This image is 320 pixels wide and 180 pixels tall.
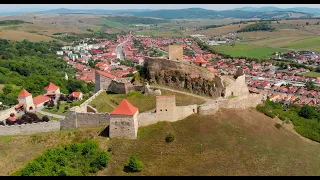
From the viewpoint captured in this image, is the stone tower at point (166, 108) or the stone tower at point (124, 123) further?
the stone tower at point (166, 108)

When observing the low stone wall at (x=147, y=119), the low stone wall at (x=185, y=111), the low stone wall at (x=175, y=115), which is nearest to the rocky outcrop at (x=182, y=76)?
the low stone wall at (x=185, y=111)

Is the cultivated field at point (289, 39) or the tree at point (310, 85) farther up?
the cultivated field at point (289, 39)

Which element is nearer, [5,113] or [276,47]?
[5,113]

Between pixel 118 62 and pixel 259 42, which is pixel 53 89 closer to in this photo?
pixel 118 62

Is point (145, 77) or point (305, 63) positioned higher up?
point (145, 77)

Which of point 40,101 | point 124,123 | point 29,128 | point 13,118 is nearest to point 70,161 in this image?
point 124,123

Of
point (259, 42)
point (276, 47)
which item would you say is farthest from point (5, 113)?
point (259, 42)

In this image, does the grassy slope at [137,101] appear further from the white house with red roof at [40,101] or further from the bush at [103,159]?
the bush at [103,159]
